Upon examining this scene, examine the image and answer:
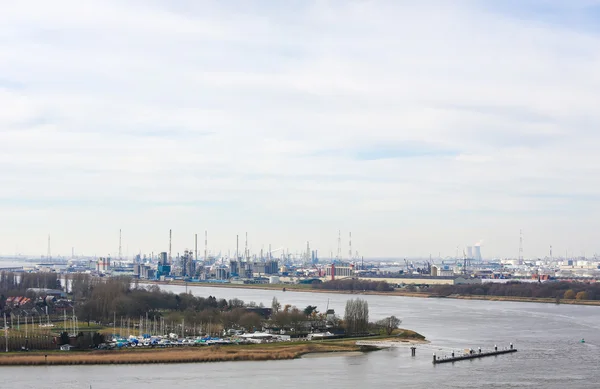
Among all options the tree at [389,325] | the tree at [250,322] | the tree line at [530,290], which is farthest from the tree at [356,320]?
the tree line at [530,290]

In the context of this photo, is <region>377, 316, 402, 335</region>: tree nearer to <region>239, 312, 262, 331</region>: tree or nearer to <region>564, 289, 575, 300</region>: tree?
<region>239, 312, 262, 331</region>: tree

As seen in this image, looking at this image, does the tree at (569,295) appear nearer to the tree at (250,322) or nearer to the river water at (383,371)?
the river water at (383,371)

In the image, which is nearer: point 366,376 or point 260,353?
point 366,376

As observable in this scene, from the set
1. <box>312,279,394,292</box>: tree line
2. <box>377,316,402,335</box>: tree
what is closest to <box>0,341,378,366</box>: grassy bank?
<box>377,316,402,335</box>: tree

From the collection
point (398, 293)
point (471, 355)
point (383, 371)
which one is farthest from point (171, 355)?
point (398, 293)

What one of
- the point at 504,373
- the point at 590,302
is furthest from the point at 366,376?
the point at 590,302

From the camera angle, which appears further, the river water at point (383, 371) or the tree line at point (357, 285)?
the tree line at point (357, 285)

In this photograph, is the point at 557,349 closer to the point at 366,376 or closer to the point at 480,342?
the point at 480,342

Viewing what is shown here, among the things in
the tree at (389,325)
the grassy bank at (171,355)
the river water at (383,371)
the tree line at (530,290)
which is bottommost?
the river water at (383,371)

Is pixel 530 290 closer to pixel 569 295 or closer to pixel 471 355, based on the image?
pixel 569 295
